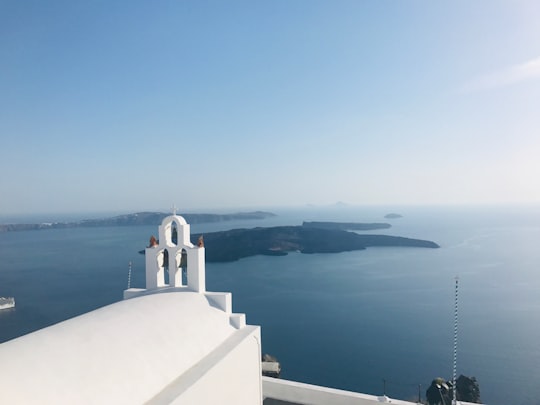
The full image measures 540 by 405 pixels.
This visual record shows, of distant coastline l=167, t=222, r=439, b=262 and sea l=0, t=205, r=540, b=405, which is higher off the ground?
distant coastline l=167, t=222, r=439, b=262

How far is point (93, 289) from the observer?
1455 inches

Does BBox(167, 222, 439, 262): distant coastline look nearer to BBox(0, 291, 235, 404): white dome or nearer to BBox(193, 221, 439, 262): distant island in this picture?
BBox(193, 221, 439, 262): distant island

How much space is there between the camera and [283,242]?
2645 inches

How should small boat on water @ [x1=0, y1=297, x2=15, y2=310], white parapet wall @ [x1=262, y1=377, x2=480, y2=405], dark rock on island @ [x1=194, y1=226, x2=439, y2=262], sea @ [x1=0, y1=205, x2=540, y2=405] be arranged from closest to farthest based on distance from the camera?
white parapet wall @ [x1=262, y1=377, x2=480, y2=405], sea @ [x1=0, y1=205, x2=540, y2=405], small boat on water @ [x1=0, y1=297, x2=15, y2=310], dark rock on island @ [x1=194, y1=226, x2=439, y2=262]

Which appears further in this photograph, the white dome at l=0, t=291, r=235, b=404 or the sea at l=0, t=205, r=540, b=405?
→ the sea at l=0, t=205, r=540, b=405

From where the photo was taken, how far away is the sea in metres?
22.1

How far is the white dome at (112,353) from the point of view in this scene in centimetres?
348

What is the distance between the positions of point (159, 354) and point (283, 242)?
206ft

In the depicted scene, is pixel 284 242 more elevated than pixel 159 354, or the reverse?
pixel 159 354

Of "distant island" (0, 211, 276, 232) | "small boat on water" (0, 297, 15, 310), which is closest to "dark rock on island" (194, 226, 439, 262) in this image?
"small boat on water" (0, 297, 15, 310)

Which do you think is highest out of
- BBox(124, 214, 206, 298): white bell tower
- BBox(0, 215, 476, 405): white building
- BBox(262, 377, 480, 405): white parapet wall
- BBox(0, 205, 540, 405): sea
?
BBox(124, 214, 206, 298): white bell tower

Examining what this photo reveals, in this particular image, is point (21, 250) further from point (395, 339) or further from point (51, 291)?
point (395, 339)

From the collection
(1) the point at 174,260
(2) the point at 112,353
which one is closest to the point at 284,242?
(1) the point at 174,260

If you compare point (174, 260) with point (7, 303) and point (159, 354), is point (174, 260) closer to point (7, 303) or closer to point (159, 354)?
point (159, 354)
